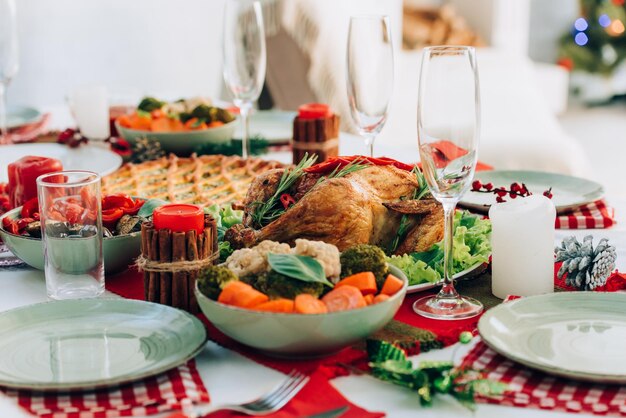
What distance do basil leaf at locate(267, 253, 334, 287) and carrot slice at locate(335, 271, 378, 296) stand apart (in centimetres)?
2

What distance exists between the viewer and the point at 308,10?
387 cm

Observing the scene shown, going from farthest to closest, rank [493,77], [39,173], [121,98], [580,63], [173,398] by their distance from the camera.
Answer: [580,63] < [493,77] < [121,98] < [39,173] < [173,398]

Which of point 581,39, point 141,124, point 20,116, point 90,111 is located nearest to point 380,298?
point 141,124

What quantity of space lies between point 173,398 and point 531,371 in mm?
374

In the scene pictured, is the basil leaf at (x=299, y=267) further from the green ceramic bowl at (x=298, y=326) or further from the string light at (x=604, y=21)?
the string light at (x=604, y=21)

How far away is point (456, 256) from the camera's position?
121 cm

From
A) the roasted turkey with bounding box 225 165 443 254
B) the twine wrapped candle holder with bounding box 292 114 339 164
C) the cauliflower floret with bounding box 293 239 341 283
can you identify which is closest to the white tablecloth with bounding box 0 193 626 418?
the cauliflower floret with bounding box 293 239 341 283

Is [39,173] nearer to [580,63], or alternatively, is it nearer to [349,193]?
[349,193]

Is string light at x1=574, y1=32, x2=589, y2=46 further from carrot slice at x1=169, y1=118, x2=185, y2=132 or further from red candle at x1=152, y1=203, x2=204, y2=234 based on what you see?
red candle at x1=152, y1=203, x2=204, y2=234

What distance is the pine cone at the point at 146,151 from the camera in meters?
2.04

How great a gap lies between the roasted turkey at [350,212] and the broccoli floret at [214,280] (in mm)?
207

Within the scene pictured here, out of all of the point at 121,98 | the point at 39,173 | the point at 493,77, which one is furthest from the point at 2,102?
the point at 493,77

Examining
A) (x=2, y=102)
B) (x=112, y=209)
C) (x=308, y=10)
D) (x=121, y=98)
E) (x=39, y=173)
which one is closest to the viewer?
(x=112, y=209)

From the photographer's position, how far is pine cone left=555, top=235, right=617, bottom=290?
117 cm
